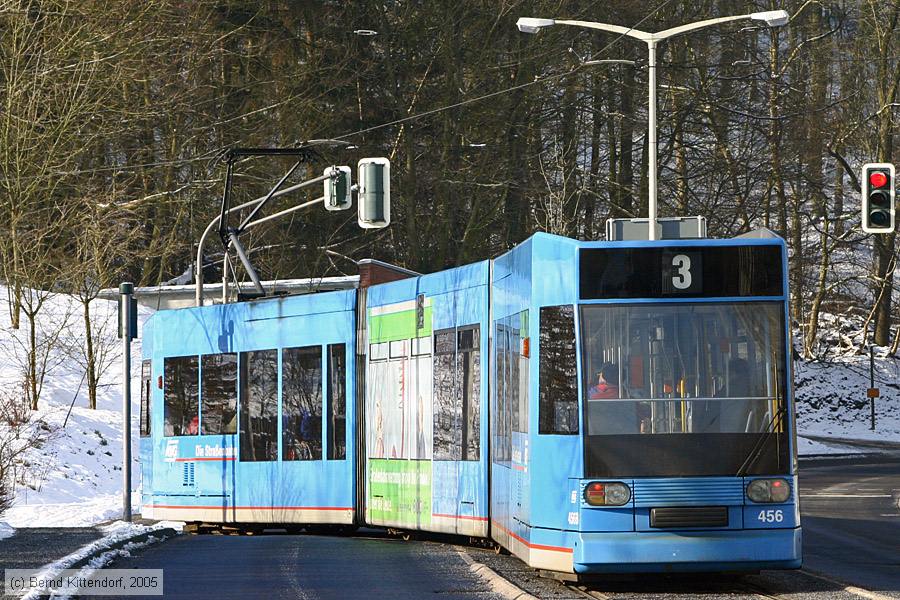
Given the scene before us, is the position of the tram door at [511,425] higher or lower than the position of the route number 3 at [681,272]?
lower

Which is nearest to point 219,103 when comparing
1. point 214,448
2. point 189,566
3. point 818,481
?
point 818,481

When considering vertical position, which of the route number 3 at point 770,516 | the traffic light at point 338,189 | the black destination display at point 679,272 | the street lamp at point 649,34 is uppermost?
the street lamp at point 649,34

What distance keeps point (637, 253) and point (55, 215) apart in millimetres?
31995

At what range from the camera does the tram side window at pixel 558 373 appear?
12477 mm

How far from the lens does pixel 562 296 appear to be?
12664 mm

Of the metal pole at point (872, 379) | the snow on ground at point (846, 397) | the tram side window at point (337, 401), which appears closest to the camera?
the tram side window at point (337, 401)

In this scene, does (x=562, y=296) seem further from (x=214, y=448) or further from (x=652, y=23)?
(x=652, y=23)

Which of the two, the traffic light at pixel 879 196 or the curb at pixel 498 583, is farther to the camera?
the traffic light at pixel 879 196

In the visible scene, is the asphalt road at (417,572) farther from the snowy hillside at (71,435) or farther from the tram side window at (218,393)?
the snowy hillside at (71,435)

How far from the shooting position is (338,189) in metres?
26.7

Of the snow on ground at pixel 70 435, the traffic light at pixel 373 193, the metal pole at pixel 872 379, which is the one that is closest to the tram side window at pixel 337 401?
the traffic light at pixel 373 193

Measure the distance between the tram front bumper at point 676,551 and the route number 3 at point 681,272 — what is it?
189 centimetres

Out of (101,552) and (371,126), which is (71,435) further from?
(101,552)

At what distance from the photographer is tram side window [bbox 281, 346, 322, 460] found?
63.9 ft
